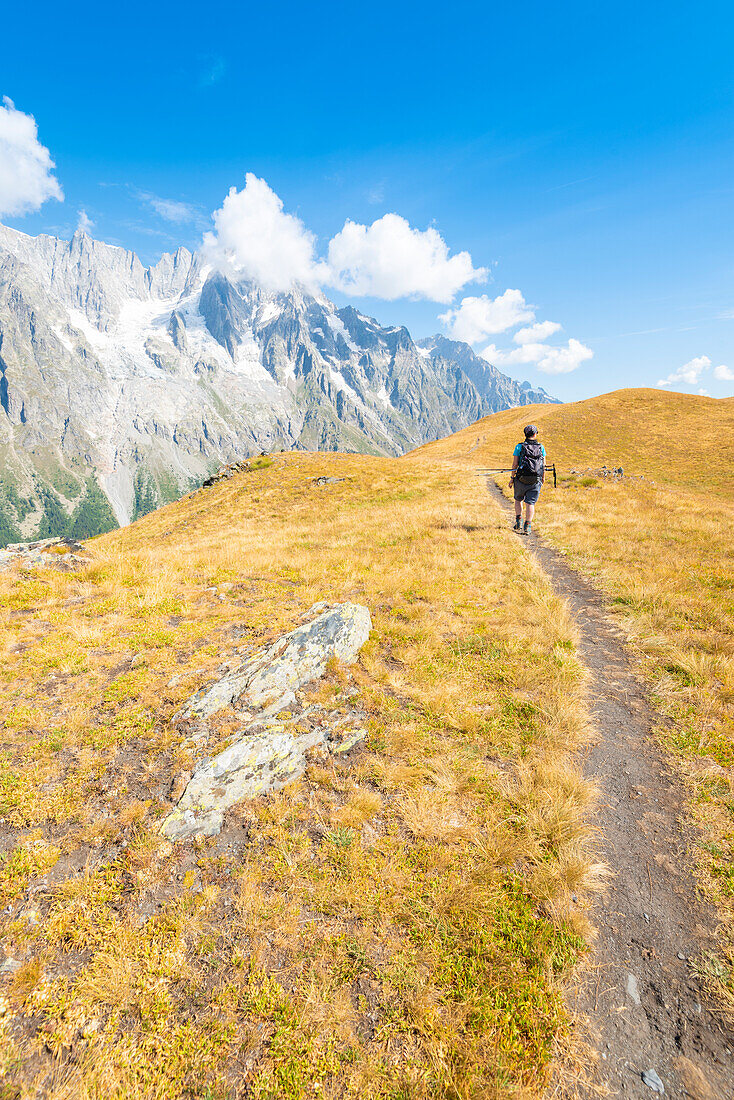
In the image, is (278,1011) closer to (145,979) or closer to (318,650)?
(145,979)

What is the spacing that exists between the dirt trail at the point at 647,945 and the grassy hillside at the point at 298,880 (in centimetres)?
33

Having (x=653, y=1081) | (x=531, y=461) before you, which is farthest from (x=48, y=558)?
(x=531, y=461)

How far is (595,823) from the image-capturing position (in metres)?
5.04

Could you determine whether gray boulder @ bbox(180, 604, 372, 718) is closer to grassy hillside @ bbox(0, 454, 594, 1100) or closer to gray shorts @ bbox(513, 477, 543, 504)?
grassy hillside @ bbox(0, 454, 594, 1100)

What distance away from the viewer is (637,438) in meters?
56.1

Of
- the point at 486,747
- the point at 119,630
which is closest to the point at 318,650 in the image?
the point at 486,747

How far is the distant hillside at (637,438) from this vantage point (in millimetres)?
45188

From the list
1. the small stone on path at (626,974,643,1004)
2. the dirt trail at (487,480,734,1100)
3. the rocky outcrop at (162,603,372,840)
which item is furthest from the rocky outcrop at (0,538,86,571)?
the small stone on path at (626,974,643,1004)

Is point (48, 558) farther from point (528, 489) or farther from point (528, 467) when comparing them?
point (528, 489)

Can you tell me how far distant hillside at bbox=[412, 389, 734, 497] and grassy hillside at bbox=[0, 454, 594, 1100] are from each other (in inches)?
1696

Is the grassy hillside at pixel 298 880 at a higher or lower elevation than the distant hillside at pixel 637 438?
lower

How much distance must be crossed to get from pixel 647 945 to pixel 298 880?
3534 millimetres

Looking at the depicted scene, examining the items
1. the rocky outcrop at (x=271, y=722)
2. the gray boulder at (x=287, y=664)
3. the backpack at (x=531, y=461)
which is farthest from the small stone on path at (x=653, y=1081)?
the backpack at (x=531, y=461)

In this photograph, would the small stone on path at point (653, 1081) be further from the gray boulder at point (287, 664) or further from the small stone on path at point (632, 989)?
the gray boulder at point (287, 664)
